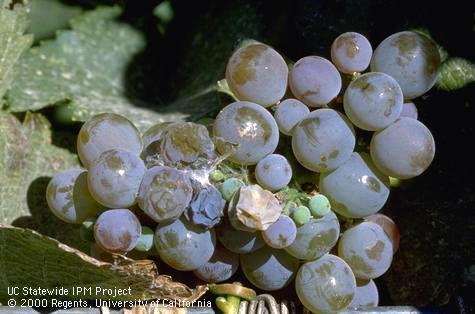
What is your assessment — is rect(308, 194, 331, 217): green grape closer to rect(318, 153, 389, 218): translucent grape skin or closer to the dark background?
rect(318, 153, 389, 218): translucent grape skin

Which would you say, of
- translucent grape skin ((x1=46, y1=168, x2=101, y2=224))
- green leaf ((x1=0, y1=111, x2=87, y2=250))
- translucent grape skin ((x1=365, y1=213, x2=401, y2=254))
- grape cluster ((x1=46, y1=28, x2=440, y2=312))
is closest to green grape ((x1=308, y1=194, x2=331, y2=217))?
grape cluster ((x1=46, y1=28, x2=440, y2=312))

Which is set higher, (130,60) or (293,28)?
(293,28)

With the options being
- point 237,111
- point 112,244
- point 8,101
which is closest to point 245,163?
point 237,111

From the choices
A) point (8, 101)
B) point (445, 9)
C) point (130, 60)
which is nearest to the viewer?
point (445, 9)

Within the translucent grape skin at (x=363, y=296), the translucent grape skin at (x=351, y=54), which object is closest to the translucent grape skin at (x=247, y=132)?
the translucent grape skin at (x=351, y=54)

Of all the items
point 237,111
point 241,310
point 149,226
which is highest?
point 237,111

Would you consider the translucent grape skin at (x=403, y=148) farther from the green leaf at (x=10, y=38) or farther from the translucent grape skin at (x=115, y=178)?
the green leaf at (x=10, y=38)

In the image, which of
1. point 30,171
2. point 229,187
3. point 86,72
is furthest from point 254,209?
point 86,72

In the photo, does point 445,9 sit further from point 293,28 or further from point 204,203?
point 204,203
